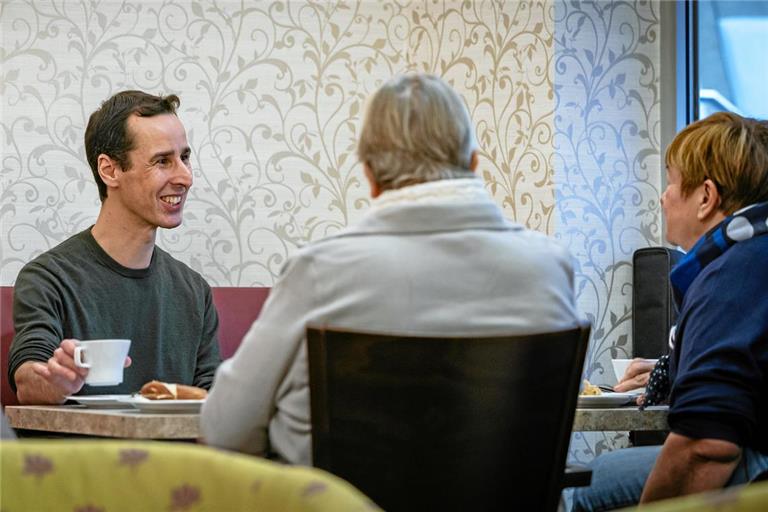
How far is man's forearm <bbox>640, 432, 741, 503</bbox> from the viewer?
6.06 feet

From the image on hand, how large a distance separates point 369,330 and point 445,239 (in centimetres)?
16

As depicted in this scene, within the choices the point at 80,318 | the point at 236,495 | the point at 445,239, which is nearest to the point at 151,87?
the point at 80,318

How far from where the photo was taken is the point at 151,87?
328cm

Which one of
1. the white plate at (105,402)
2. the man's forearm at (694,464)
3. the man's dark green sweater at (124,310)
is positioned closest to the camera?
the man's forearm at (694,464)

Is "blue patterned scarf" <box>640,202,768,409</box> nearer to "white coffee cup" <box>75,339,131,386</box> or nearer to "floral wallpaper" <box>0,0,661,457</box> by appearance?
"white coffee cup" <box>75,339,131,386</box>

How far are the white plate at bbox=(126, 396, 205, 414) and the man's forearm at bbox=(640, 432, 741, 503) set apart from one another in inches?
29.6

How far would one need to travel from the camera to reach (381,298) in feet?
4.86

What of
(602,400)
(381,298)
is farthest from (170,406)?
(602,400)

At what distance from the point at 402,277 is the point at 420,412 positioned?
17 centimetres

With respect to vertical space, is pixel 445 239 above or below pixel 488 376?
above

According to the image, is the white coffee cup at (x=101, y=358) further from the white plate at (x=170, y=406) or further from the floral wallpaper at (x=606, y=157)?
the floral wallpaper at (x=606, y=157)

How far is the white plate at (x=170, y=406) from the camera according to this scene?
5.85ft

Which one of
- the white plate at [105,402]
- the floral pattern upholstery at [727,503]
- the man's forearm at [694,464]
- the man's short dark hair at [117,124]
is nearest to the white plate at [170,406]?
the white plate at [105,402]

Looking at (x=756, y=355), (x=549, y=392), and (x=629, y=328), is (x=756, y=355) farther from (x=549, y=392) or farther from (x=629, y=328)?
(x=629, y=328)
